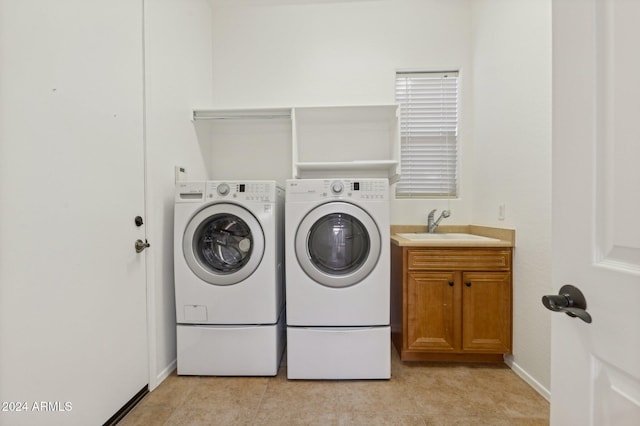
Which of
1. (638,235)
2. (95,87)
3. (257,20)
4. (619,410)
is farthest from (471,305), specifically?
(257,20)

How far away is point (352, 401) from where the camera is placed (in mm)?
1509

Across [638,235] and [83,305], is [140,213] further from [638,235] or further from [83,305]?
[638,235]

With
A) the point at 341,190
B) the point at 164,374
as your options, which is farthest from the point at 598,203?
the point at 164,374

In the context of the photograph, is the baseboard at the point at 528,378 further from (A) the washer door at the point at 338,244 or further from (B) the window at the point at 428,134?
(B) the window at the point at 428,134

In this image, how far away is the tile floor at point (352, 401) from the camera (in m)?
1.38

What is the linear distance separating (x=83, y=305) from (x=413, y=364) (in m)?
1.95

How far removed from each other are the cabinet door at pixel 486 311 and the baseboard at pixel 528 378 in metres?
0.11

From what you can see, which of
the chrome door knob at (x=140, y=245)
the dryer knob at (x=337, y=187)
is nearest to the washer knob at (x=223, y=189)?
the chrome door knob at (x=140, y=245)

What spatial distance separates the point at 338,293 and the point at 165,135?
1531 mm

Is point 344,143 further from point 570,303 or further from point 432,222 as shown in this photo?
point 570,303

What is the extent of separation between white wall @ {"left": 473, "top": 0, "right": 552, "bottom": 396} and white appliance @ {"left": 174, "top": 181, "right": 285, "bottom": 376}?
158 centimetres

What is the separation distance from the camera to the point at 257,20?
2445 mm

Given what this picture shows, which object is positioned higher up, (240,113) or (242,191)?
(240,113)

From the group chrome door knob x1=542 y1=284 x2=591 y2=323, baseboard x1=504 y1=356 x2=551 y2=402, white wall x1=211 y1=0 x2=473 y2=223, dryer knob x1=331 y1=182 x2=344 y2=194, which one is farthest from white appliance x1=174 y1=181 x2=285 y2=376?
baseboard x1=504 y1=356 x2=551 y2=402
